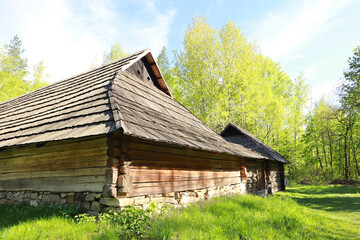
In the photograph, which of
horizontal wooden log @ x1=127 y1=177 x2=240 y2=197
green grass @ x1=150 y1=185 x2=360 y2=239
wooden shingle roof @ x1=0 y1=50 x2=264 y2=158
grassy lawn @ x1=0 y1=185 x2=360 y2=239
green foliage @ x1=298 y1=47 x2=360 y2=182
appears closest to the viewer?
grassy lawn @ x1=0 y1=185 x2=360 y2=239

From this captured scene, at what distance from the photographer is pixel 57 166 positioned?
546 cm

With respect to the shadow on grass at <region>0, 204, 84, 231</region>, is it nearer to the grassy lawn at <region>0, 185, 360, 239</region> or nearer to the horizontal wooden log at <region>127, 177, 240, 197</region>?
the grassy lawn at <region>0, 185, 360, 239</region>

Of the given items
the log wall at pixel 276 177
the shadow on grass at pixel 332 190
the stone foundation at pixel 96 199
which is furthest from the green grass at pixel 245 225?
the shadow on grass at pixel 332 190

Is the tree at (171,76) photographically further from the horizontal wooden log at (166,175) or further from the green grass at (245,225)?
the green grass at (245,225)

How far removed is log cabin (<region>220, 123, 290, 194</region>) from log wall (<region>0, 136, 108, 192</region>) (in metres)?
9.82

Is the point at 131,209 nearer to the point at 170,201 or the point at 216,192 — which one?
the point at 170,201

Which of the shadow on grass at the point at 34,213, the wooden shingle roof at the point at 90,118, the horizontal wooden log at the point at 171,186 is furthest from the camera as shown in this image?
the horizontal wooden log at the point at 171,186

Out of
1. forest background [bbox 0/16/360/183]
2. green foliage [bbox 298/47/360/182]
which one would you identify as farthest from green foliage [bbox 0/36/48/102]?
green foliage [bbox 298/47/360/182]

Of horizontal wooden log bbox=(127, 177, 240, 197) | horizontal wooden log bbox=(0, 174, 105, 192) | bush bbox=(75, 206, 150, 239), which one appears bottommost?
bush bbox=(75, 206, 150, 239)

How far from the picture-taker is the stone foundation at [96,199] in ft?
15.1

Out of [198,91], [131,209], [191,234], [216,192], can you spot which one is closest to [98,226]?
[131,209]

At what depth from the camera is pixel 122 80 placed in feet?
24.9

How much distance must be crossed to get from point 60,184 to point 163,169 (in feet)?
8.44

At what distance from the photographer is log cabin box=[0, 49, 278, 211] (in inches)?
182
